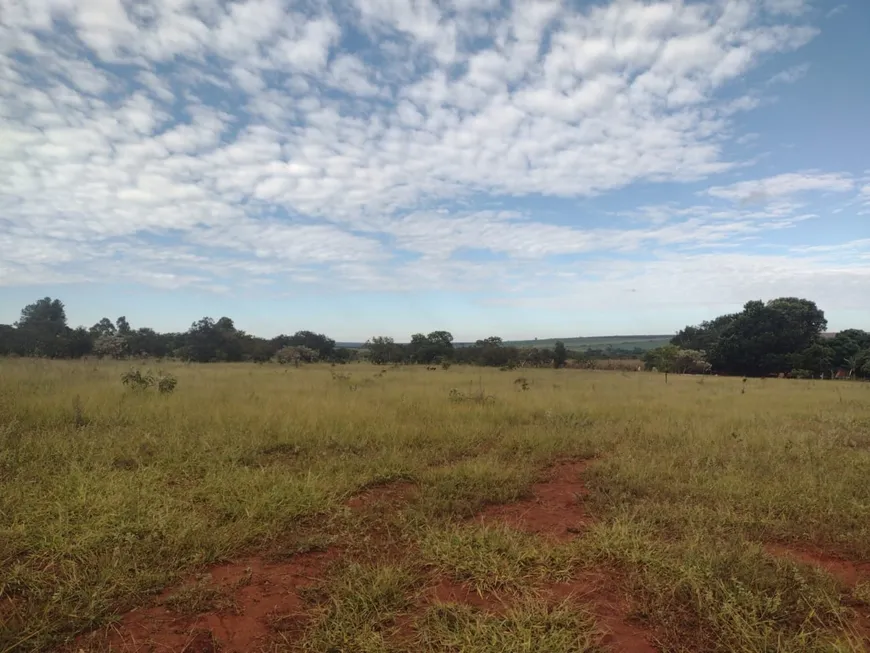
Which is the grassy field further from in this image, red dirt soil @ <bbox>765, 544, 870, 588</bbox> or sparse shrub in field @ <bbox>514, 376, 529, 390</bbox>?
sparse shrub in field @ <bbox>514, 376, 529, 390</bbox>

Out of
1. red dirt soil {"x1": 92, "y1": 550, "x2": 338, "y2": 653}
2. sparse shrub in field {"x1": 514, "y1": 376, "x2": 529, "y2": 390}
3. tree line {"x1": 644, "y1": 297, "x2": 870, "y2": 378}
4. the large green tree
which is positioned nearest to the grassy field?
red dirt soil {"x1": 92, "y1": 550, "x2": 338, "y2": 653}

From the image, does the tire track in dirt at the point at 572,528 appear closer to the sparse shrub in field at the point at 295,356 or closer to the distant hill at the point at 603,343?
the sparse shrub in field at the point at 295,356

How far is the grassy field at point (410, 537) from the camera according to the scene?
309 centimetres

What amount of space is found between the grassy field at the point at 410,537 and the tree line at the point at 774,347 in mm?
38311

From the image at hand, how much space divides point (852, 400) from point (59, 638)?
19.6 meters

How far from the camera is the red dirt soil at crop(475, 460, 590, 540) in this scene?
468cm

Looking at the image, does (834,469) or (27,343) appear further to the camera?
(27,343)

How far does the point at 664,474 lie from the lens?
245 inches

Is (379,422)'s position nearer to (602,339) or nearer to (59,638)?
(59,638)

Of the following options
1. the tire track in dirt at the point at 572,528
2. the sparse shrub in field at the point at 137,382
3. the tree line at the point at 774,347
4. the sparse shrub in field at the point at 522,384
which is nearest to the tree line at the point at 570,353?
the tree line at the point at 774,347

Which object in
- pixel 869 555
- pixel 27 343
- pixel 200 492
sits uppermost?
pixel 27 343

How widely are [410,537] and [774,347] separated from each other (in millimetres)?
52790

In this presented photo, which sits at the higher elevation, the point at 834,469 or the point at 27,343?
the point at 27,343

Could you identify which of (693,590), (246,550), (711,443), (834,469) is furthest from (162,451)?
(834,469)
